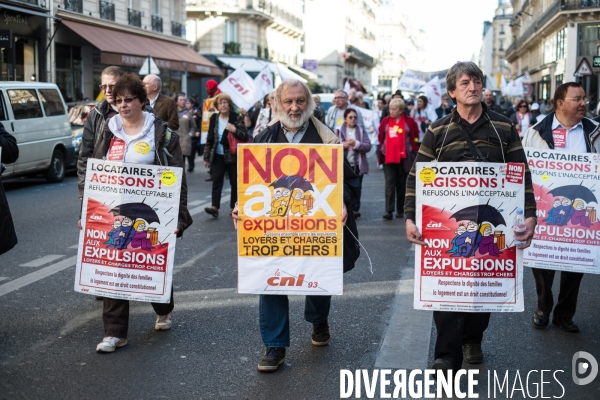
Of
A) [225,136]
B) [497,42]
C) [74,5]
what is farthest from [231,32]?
[497,42]

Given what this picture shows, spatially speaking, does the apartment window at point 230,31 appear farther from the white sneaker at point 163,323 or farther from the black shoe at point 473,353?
the black shoe at point 473,353

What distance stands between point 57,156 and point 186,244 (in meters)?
8.50

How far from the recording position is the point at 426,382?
4.95m

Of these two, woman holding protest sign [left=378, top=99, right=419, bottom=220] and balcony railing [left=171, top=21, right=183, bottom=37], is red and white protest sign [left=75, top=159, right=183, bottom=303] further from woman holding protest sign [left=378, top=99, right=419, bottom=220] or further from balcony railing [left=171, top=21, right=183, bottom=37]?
balcony railing [left=171, top=21, right=183, bottom=37]

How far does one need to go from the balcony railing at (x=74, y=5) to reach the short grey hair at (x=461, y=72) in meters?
26.8

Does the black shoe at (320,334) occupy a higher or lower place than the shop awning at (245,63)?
lower

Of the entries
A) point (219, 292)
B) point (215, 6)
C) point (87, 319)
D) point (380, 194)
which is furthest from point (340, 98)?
point (215, 6)

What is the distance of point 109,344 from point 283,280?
126 centimetres

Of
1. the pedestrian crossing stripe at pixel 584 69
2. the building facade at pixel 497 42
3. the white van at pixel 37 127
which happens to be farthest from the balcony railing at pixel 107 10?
the building facade at pixel 497 42

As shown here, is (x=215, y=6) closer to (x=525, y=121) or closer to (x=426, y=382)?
(x=525, y=121)

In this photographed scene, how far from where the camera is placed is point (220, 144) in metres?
12.4

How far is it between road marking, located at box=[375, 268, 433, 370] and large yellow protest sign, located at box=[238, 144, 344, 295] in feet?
2.15

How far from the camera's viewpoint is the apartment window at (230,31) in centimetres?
5231

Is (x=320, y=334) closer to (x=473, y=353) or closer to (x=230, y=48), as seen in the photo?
(x=473, y=353)
